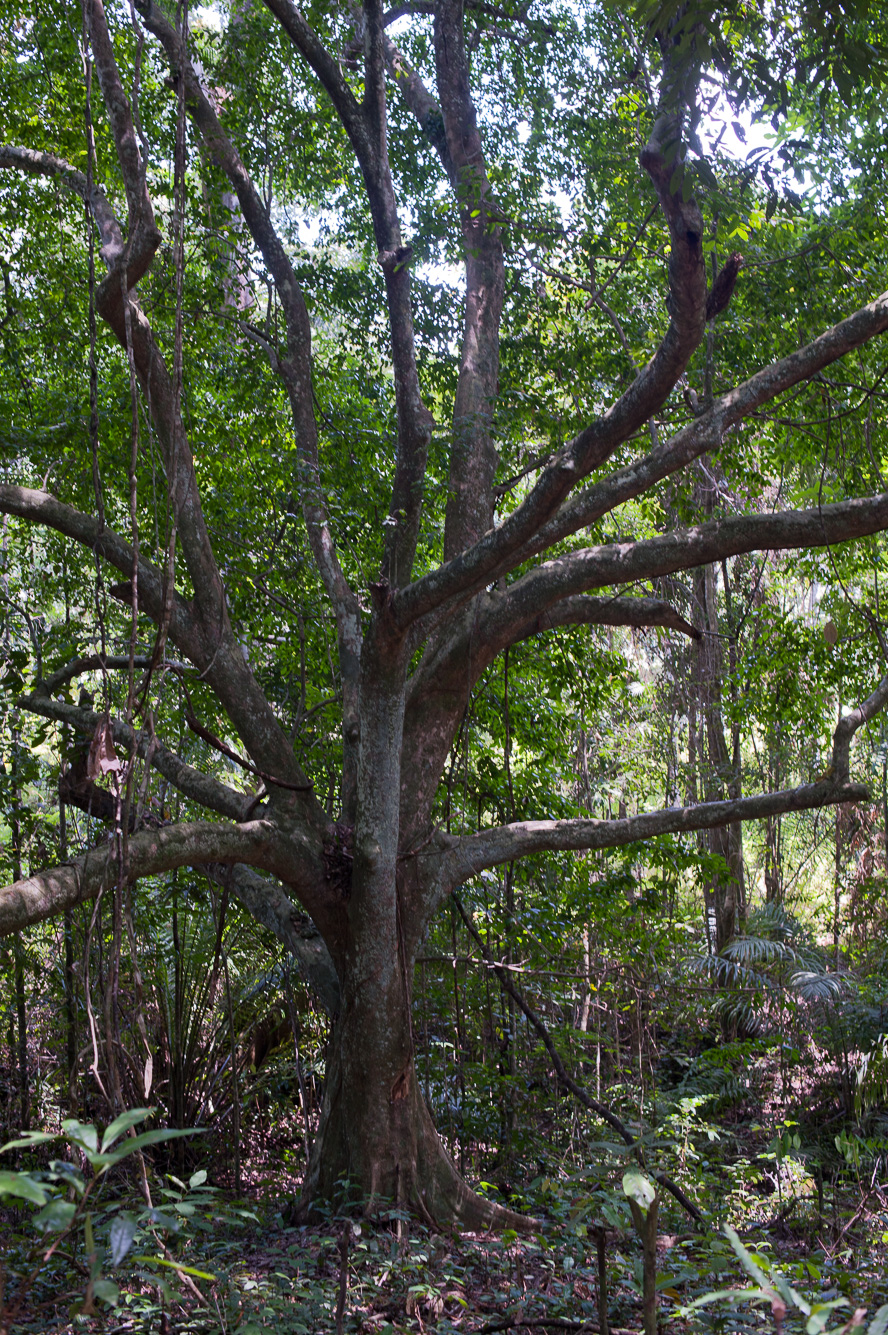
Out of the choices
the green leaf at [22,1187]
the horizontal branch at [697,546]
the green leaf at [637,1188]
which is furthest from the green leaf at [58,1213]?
the horizontal branch at [697,546]

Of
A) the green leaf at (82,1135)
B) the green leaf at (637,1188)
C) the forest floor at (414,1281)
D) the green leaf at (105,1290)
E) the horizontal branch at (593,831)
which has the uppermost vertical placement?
the horizontal branch at (593,831)

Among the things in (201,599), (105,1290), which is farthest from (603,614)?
(105,1290)

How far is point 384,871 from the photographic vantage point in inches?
178

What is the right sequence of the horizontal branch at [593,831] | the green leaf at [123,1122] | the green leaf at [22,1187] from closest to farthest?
the green leaf at [22,1187] → the green leaf at [123,1122] → the horizontal branch at [593,831]

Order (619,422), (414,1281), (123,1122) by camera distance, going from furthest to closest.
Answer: (619,422), (414,1281), (123,1122)

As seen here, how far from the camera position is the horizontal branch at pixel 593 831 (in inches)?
196

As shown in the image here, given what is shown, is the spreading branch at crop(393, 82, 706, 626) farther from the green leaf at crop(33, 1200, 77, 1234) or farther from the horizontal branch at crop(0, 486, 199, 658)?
the green leaf at crop(33, 1200, 77, 1234)

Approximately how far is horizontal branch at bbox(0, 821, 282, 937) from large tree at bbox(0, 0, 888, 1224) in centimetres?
2

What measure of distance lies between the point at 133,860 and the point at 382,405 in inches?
179

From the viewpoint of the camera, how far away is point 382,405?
7.29m

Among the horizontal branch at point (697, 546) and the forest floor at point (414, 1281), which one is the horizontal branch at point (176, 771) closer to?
the horizontal branch at point (697, 546)

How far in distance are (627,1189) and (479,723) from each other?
4658mm

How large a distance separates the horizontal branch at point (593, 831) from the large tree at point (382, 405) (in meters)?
0.02

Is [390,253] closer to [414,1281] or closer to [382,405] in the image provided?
[382,405]
